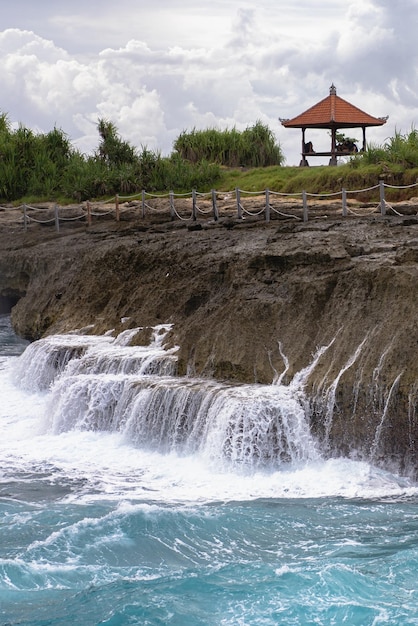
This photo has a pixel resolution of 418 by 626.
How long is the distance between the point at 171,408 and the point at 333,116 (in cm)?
1841

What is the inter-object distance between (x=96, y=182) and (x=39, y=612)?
26713 mm

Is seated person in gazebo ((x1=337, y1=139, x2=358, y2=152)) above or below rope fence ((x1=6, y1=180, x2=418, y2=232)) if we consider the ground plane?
above

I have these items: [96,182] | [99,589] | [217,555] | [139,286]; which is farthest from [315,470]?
[96,182]

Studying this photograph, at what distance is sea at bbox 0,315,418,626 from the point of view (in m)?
10.1

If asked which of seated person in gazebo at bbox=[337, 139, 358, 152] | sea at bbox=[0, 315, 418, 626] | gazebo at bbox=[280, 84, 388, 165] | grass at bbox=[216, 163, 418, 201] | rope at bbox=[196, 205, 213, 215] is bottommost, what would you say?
sea at bbox=[0, 315, 418, 626]

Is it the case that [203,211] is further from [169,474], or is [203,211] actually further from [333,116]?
[169,474]

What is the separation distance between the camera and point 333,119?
31578mm

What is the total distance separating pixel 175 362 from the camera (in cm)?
1773

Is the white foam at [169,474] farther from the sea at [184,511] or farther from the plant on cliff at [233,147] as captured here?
the plant on cliff at [233,147]

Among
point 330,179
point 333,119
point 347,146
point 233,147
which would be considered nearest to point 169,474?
point 330,179

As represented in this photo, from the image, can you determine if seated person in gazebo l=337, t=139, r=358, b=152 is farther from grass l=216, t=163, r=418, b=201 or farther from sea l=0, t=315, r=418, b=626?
sea l=0, t=315, r=418, b=626

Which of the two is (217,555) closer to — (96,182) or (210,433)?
(210,433)

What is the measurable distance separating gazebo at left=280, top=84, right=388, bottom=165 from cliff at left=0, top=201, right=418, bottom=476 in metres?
8.11

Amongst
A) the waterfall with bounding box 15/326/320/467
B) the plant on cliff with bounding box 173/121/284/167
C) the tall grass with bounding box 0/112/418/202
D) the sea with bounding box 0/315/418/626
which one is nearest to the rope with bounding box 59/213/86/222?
the tall grass with bounding box 0/112/418/202
